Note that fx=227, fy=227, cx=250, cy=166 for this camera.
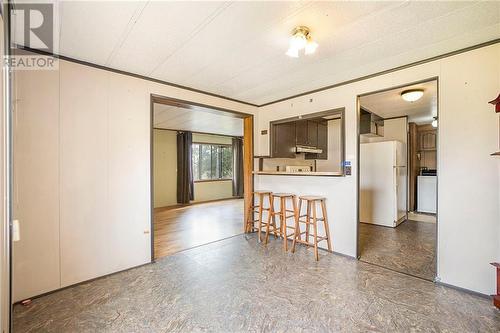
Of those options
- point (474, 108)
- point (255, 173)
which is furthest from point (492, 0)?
point (255, 173)

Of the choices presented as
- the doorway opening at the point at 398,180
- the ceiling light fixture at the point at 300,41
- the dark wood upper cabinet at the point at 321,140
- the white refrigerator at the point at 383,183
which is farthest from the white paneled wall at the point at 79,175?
the white refrigerator at the point at 383,183

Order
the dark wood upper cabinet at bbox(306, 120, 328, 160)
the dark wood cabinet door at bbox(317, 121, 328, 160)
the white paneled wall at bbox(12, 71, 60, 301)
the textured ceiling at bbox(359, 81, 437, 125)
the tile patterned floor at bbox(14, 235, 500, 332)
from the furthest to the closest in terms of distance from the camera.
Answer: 1. the dark wood cabinet door at bbox(317, 121, 328, 160)
2. the dark wood upper cabinet at bbox(306, 120, 328, 160)
3. the textured ceiling at bbox(359, 81, 437, 125)
4. the white paneled wall at bbox(12, 71, 60, 301)
5. the tile patterned floor at bbox(14, 235, 500, 332)

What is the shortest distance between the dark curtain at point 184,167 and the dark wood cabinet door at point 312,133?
3954mm

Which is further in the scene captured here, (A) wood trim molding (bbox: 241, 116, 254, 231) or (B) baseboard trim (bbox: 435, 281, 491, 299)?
(A) wood trim molding (bbox: 241, 116, 254, 231)

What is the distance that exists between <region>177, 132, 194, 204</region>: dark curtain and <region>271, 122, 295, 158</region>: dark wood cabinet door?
3.89 meters

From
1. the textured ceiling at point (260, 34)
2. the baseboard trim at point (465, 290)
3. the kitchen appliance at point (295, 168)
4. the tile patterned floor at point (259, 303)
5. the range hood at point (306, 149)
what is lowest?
the tile patterned floor at point (259, 303)

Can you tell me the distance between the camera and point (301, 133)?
4723mm

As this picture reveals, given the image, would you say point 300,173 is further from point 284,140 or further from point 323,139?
point 323,139

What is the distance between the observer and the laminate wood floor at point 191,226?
3619mm

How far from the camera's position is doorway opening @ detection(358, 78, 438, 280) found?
3.14 metres

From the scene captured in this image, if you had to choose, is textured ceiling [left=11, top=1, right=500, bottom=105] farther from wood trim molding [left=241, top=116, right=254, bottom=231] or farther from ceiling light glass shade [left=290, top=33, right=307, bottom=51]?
wood trim molding [left=241, top=116, right=254, bottom=231]

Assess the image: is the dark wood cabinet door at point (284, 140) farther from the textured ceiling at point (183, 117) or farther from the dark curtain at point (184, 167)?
the dark curtain at point (184, 167)

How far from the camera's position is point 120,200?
8.72 feet

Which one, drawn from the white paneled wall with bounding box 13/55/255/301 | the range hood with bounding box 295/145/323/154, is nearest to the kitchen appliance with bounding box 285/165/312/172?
the range hood with bounding box 295/145/323/154
